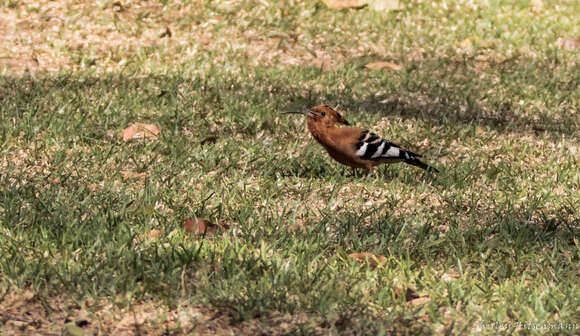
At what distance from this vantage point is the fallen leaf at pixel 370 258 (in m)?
3.85

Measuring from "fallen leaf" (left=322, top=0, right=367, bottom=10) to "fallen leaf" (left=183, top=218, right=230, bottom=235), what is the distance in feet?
22.3

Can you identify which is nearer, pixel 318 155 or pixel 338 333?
pixel 338 333

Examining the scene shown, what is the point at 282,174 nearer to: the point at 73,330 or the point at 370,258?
the point at 370,258

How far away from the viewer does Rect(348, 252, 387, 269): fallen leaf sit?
3852 millimetres

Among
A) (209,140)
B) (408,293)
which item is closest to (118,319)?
(408,293)

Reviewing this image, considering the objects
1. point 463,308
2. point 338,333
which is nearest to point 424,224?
point 463,308

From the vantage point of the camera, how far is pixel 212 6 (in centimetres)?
1040

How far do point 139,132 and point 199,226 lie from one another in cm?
239

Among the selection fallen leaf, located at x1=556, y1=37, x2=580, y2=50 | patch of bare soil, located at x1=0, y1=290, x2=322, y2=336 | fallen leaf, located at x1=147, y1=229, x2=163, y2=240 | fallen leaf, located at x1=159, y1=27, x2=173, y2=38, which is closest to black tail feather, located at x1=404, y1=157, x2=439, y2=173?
fallen leaf, located at x1=147, y1=229, x2=163, y2=240

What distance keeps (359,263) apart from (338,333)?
72cm

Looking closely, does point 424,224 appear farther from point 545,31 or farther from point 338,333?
point 545,31

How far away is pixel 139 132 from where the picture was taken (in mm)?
6469

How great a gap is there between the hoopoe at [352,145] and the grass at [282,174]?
0.53 ft

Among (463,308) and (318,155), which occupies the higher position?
(463,308)
